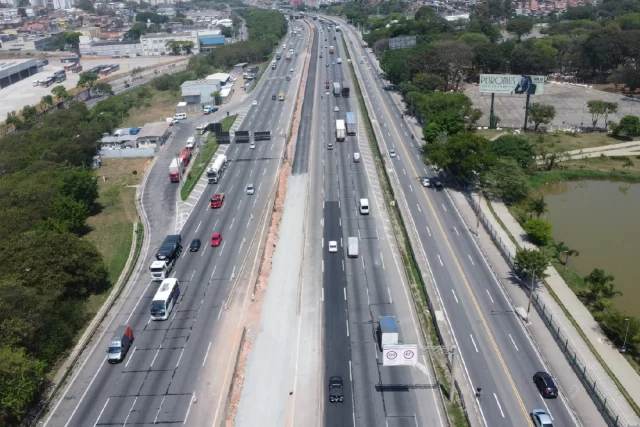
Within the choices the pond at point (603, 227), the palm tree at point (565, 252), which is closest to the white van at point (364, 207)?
the palm tree at point (565, 252)

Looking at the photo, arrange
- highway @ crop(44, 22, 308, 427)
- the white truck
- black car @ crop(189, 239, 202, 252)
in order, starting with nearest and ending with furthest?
highway @ crop(44, 22, 308, 427)
the white truck
black car @ crop(189, 239, 202, 252)

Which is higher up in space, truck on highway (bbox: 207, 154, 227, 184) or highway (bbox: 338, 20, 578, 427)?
truck on highway (bbox: 207, 154, 227, 184)

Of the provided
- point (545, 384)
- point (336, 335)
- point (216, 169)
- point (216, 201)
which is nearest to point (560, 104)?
point (216, 169)

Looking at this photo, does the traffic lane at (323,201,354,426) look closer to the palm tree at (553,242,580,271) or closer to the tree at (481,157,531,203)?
the tree at (481,157,531,203)

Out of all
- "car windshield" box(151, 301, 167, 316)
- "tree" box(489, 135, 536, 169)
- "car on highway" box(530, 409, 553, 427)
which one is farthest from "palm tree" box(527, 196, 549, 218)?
"car windshield" box(151, 301, 167, 316)

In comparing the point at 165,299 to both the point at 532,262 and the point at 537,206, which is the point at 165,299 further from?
the point at 537,206

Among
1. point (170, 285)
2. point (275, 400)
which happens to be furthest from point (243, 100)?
point (275, 400)

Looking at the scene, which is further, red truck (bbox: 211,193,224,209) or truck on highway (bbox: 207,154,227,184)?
truck on highway (bbox: 207,154,227,184)
